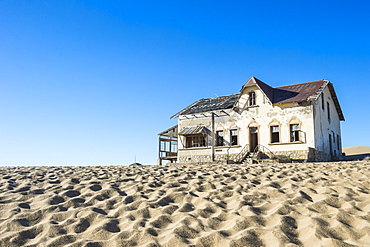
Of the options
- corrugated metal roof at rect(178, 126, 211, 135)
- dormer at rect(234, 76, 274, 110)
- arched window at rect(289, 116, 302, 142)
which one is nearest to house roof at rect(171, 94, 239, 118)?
dormer at rect(234, 76, 274, 110)

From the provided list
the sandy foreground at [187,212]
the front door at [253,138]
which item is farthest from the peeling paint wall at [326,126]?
the sandy foreground at [187,212]

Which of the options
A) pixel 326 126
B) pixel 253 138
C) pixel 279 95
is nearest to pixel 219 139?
pixel 253 138

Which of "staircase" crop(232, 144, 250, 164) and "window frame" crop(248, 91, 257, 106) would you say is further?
"window frame" crop(248, 91, 257, 106)

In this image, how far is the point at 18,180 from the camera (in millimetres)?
6812

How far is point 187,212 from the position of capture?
4500 millimetres

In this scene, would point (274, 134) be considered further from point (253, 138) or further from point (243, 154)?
point (243, 154)

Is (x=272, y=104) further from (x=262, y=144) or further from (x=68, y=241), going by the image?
(x=68, y=241)

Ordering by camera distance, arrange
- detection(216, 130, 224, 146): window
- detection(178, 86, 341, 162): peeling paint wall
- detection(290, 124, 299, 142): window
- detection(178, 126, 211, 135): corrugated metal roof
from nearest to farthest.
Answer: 1. detection(178, 86, 341, 162): peeling paint wall
2. detection(290, 124, 299, 142): window
3. detection(178, 126, 211, 135): corrugated metal roof
4. detection(216, 130, 224, 146): window

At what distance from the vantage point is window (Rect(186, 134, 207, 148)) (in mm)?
24250

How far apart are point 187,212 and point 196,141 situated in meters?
20.3

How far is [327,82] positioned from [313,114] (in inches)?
140

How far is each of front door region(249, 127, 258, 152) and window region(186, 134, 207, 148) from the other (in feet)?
11.9

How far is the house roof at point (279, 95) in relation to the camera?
795 inches

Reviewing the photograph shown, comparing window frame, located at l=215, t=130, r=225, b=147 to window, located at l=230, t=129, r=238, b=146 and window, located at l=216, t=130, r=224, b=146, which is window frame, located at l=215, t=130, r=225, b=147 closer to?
window, located at l=216, t=130, r=224, b=146
